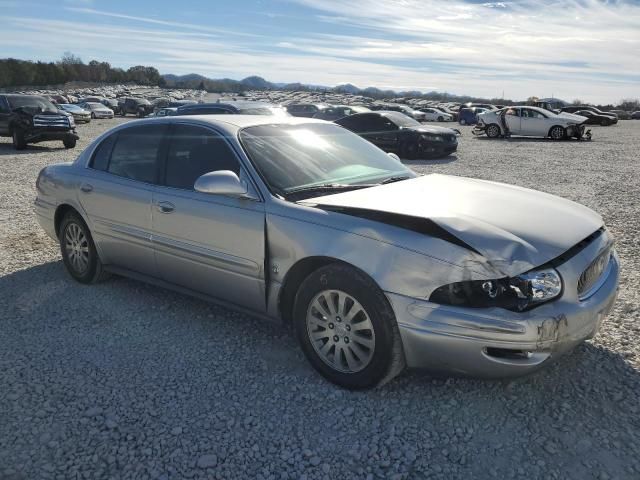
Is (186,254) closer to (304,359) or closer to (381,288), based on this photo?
(304,359)

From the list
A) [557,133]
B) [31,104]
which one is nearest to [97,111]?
[31,104]

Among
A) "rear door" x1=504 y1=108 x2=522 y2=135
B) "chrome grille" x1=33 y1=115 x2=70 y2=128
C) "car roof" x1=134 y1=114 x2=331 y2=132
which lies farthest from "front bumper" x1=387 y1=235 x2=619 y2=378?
"rear door" x1=504 y1=108 x2=522 y2=135

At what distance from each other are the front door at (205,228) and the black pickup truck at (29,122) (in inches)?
581

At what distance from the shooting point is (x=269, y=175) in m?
3.66

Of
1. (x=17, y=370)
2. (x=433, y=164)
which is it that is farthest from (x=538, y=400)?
(x=433, y=164)

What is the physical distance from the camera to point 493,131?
25.4 metres

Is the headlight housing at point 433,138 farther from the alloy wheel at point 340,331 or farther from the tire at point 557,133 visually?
the alloy wheel at point 340,331

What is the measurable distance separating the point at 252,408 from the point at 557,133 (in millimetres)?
23972

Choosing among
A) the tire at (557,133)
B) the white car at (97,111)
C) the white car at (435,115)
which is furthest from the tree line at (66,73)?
the tire at (557,133)

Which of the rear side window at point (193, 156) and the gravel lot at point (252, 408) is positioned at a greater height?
the rear side window at point (193, 156)

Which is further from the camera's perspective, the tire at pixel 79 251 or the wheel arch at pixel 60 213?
Answer: the wheel arch at pixel 60 213

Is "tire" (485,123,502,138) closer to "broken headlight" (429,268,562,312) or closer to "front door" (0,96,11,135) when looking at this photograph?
"front door" (0,96,11,135)

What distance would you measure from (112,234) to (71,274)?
2.92 ft

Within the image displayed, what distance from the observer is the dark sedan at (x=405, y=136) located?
15766mm
